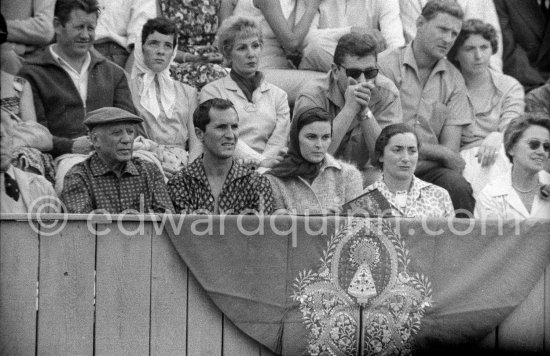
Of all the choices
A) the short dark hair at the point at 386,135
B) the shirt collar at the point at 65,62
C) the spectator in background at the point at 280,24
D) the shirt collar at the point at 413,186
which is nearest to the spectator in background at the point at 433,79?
the spectator in background at the point at 280,24

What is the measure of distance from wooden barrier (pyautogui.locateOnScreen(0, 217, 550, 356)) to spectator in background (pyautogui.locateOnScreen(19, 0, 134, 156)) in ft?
3.85

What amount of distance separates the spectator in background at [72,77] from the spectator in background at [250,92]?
0.57 m

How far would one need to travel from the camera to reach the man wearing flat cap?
5973 millimetres

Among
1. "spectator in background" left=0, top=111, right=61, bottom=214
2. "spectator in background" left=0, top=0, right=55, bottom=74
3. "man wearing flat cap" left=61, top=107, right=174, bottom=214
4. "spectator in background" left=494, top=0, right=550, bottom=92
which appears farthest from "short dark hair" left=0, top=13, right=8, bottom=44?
"spectator in background" left=494, top=0, right=550, bottom=92

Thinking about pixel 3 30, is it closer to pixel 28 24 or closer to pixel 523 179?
pixel 28 24

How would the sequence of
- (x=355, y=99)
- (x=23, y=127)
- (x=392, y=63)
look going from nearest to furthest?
(x=23, y=127), (x=355, y=99), (x=392, y=63)

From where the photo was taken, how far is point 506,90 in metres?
7.65

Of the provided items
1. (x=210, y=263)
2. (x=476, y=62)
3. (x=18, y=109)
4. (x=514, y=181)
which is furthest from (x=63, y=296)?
(x=476, y=62)

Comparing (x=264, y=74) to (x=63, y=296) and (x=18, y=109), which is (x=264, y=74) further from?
(x=63, y=296)

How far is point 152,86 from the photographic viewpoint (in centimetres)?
718

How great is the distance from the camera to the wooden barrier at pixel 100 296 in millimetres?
5633

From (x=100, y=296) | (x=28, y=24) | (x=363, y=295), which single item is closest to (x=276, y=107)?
(x=28, y=24)

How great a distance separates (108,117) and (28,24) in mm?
1283

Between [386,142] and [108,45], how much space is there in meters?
2.05
